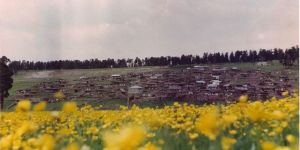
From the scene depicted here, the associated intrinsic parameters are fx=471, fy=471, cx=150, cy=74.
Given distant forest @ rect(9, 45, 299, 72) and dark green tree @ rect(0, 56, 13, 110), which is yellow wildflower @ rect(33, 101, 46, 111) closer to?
dark green tree @ rect(0, 56, 13, 110)

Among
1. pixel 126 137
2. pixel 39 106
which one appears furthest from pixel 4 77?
pixel 126 137

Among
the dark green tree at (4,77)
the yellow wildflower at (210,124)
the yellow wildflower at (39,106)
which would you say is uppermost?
the yellow wildflower at (39,106)

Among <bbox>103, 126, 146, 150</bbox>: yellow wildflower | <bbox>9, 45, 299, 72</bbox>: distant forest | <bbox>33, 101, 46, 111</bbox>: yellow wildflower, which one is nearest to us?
<bbox>103, 126, 146, 150</bbox>: yellow wildflower

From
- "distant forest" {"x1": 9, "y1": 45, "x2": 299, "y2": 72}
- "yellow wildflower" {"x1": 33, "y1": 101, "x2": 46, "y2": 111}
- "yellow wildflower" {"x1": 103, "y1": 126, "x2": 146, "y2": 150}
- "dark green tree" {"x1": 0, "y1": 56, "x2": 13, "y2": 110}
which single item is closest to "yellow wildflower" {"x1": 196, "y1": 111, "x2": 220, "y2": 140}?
"yellow wildflower" {"x1": 103, "y1": 126, "x2": 146, "y2": 150}

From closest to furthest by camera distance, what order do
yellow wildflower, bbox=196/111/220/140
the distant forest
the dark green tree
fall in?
yellow wildflower, bbox=196/111/220/140
the dark green tree
the distant forest

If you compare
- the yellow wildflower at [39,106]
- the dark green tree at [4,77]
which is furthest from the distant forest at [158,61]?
the yellow wildflower at [39,106]

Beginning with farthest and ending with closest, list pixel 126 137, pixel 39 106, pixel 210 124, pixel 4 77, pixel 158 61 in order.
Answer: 1. pixel 158 61
2. pixel 4 77
3. pixel 39 106
4. pixel 210 124
5. pixel 126 137

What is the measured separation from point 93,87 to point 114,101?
1715 centimetres

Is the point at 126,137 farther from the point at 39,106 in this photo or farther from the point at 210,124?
the point at 39,106

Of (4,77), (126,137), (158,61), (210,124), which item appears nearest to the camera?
(126,137)

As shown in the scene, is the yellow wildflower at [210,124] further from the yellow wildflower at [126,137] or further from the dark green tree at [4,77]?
the dark green tree at [4,77]

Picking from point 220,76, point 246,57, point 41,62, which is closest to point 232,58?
point 246,57

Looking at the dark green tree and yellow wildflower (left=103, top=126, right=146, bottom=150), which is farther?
the dark green tree

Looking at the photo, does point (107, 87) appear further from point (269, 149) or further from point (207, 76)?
point (269, 149)
